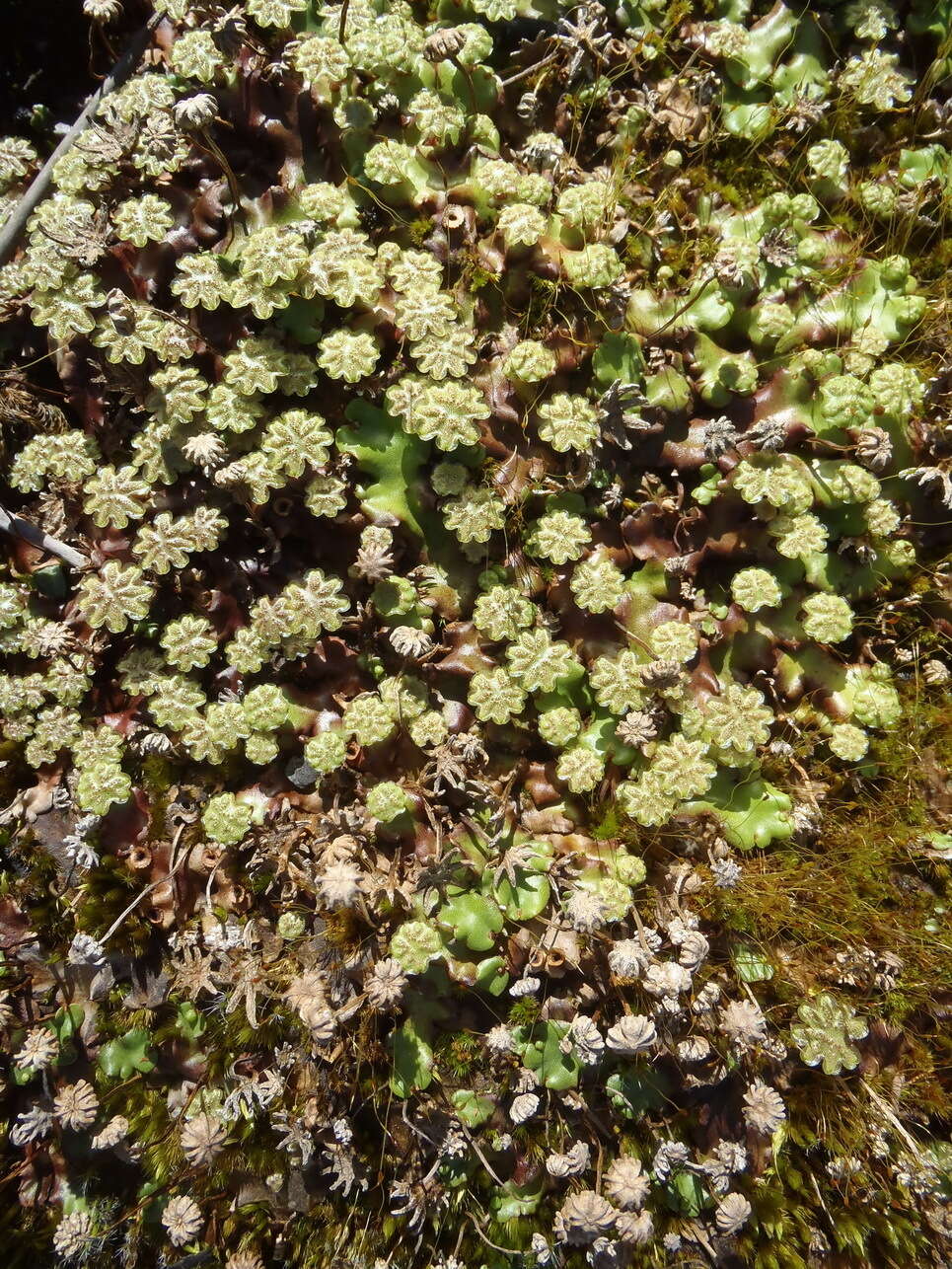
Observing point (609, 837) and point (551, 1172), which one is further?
point (609, 837)

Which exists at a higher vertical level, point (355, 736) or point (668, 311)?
point (668, 311)

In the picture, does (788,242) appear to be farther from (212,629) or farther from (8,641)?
(8,641)

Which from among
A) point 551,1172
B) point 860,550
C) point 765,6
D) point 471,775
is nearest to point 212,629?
point 471,775

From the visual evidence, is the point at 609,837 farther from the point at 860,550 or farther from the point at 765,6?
the point at 765,6

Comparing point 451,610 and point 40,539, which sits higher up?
point 451,610

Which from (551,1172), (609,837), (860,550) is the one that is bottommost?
(551,1172)

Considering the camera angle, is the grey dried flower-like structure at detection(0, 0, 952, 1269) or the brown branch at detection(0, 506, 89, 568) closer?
the grey dried flower-like structure at detection(0, 0, 952, 1269)

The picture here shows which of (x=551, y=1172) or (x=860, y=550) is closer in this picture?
(x=551, y=1172)

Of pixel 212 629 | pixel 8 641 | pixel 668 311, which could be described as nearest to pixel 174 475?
pixel 212 629

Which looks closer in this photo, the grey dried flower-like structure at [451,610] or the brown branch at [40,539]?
the grey dried flower-like structure at [451,610]
